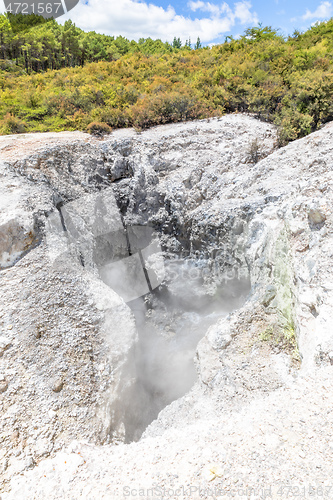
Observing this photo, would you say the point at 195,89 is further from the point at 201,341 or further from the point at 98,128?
the point at 201,341

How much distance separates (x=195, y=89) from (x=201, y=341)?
15825 millimetres

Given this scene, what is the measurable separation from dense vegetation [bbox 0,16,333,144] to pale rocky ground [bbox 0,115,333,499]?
1.98 metres

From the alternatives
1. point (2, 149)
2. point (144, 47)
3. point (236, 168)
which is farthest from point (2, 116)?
point (144, 47)

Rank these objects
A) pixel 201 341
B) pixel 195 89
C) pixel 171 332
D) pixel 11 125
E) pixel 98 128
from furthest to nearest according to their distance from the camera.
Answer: pixel 195 89 → pixel 98 128 → pixel 11 125 → pixel 171 332 → pixel 201 341

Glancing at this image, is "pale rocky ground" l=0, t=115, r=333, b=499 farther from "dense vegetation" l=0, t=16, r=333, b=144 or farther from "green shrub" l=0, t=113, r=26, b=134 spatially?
"dense vegetation" l=0, t=16, r=333, b=144

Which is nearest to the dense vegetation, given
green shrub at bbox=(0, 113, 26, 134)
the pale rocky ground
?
green shrub at bbox=(0, 113, 26, 134)

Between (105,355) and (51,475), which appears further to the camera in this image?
(105,355)

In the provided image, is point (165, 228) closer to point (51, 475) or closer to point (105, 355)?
point (105, 355)

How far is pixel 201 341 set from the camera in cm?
849

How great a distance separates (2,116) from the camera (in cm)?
1490

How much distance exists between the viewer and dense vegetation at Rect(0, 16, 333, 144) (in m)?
13.6

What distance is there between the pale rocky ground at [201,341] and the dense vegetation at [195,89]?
198 centimetres

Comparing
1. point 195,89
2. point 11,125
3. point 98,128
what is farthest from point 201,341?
point 195,89

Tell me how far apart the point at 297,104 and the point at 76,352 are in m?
15.2
